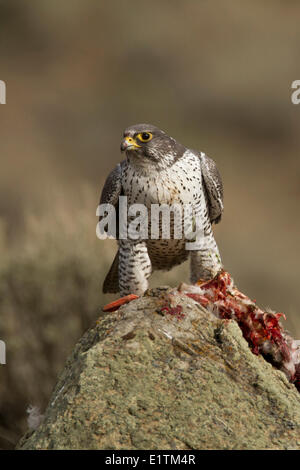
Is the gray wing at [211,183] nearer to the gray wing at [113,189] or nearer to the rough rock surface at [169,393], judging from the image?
the gray wing at [113,189]

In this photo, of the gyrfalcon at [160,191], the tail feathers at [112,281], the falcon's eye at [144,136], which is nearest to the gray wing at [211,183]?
the gyrfalcon at [160,191]

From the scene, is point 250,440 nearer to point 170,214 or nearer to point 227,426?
point 227,426

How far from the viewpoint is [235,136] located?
10.8 metres

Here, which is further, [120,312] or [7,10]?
[7,10]

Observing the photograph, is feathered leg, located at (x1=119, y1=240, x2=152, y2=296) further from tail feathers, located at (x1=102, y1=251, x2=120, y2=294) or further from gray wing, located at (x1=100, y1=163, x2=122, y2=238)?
tail feathers, located at (x1=102, y1=251, x2=120, y2=294)

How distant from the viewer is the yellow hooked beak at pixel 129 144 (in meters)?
3.16

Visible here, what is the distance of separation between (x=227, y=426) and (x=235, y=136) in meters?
9.41

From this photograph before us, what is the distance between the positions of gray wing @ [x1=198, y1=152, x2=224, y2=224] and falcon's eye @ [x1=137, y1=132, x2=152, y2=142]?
20.9 inches

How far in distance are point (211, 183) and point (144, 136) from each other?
0.66 m

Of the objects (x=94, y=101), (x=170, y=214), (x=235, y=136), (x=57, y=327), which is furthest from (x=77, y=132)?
(x=170, y=214)

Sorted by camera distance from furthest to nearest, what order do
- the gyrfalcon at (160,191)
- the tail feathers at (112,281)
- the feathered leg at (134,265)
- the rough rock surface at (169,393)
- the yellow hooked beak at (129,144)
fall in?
1. the tail feathers at (112,281)
2. the feathered leg at (134,265)
3. the gyrfalcon at (160,191)
4. the yellow hooked beak at (129,144)
5. the rough rock surface at (169,393)

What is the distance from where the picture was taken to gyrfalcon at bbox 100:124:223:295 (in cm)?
333

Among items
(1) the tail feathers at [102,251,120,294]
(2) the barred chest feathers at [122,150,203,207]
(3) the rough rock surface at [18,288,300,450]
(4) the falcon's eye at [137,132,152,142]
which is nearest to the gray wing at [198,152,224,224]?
(2) the barred chest feathers at [122,150,203,207]

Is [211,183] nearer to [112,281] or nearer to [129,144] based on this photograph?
[129,144]
